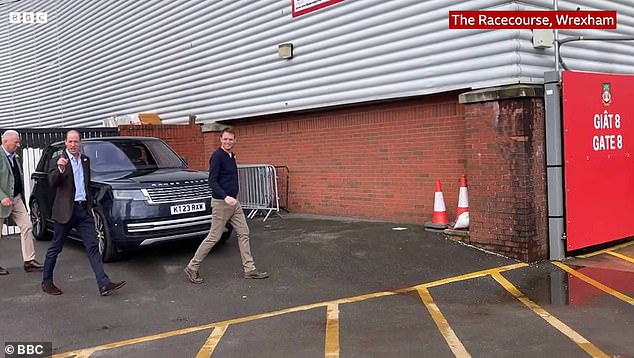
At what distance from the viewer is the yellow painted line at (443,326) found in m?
4.75

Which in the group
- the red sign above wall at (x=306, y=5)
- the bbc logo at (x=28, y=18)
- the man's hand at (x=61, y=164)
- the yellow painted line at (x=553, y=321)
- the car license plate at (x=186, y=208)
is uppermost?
the bbc logo at (x=28, y=18)

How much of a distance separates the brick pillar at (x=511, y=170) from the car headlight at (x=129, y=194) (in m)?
4.57

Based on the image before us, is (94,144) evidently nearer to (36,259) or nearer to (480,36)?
(36,259)

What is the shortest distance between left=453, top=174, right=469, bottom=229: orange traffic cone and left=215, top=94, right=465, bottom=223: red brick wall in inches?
14.5

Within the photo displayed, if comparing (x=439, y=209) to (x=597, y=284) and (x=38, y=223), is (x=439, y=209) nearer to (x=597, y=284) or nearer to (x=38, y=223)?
(x=597, y=284)

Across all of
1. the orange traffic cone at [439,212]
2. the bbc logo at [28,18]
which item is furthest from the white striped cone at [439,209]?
the bbc logo at [28,18]

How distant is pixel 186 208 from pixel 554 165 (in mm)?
4963

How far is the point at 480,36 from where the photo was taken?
8.25 m

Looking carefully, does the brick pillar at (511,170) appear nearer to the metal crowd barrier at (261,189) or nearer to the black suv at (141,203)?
the black suv at (141,203)

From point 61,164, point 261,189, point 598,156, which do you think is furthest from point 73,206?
point 598,156

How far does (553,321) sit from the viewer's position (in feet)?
18.0

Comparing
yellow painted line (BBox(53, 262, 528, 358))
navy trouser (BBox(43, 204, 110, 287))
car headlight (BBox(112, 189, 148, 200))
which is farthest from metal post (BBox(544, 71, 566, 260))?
navy trouser (BBox(43, 204, 110, 287))

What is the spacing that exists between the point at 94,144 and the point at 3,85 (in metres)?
19.2
